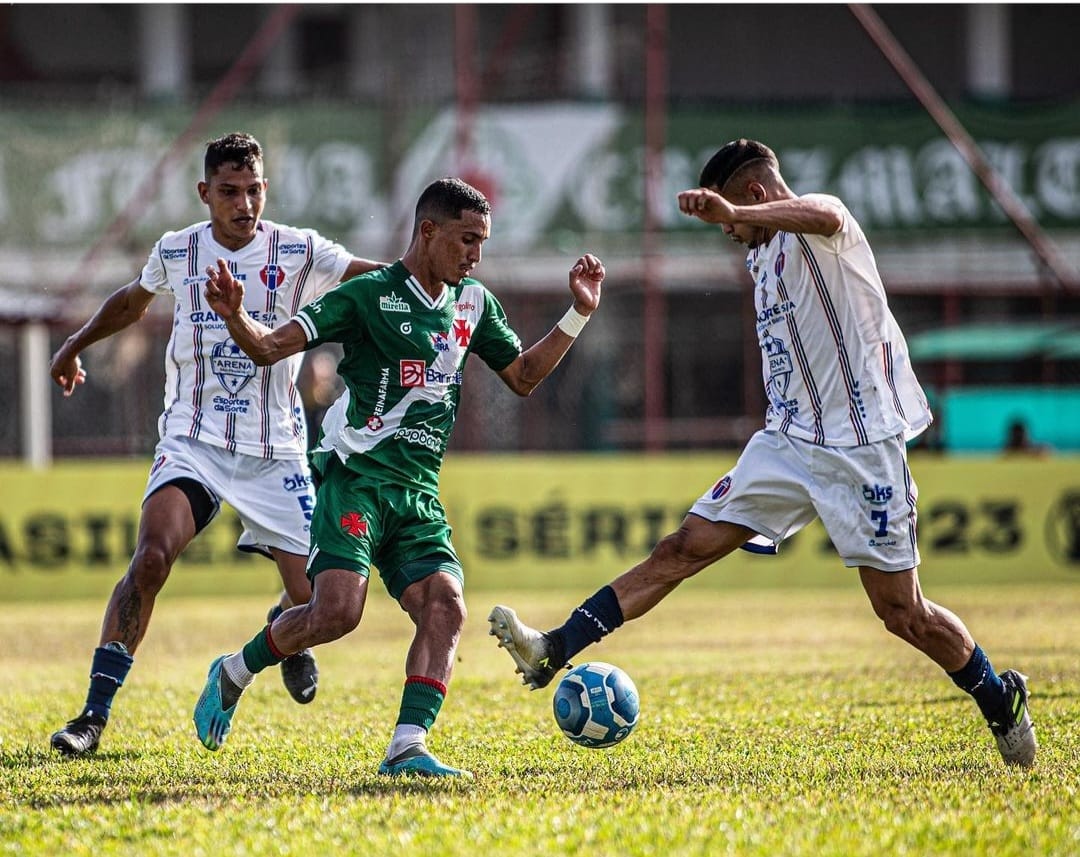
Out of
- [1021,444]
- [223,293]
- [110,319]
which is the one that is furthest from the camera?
[1021,444]

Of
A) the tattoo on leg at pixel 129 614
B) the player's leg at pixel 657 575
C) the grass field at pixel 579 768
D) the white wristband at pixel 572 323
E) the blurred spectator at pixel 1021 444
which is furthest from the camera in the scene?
the blurred spectator at pixel 1021 444

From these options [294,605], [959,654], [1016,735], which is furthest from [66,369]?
[1016,735]

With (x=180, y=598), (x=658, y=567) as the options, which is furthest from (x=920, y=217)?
(x=658, y=567)

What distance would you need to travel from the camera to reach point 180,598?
54.4ft

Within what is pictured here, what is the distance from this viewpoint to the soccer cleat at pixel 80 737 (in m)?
6.63

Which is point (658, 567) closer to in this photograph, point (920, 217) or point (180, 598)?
point (180, 598)

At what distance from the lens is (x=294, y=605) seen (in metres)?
7.48

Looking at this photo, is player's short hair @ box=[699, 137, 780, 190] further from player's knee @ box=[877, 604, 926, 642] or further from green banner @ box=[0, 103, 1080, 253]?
green banner @ box=[0, 103, 1080, 253]

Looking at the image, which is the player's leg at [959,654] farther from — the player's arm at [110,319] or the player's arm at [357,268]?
the player's arm at [110,319]

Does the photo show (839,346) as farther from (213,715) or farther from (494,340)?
(213,715)

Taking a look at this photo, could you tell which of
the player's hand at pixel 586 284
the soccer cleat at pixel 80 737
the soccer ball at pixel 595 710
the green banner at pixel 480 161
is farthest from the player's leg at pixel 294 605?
the green banner at pixel 480 161

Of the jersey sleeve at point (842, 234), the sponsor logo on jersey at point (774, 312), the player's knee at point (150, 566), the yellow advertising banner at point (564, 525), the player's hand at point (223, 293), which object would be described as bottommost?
the yellow advertising banner at point (564, 525)

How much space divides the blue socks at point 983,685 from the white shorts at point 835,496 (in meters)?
0.44

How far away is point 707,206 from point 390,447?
4.93ft
